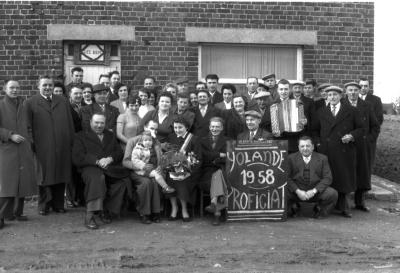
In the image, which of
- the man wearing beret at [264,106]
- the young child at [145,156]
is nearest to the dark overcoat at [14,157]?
the young child at [145,156]

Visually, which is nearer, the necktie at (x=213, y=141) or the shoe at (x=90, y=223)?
the shoe at (x=90, y=223)

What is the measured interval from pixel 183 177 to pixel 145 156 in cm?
60

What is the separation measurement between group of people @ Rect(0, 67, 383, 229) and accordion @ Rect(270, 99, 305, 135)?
0.8 inches

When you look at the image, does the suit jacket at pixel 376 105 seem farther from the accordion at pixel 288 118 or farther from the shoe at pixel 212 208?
the shoe at pixel 212 208

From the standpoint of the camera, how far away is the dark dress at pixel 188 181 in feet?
23.9

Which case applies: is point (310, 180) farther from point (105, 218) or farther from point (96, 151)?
point (96, 151)

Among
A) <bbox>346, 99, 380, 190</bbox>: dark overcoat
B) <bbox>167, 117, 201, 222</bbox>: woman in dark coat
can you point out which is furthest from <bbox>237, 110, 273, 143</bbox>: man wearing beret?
<bbox>346, 99, 380, 190</bbox>: dark overcoat

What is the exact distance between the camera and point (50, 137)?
753 cm

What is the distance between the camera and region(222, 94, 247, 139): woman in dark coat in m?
7.93

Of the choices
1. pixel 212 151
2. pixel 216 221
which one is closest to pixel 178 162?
pixel 212 151

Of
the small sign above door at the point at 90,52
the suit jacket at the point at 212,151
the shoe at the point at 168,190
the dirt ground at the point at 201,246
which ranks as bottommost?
the dirt ground at the point at 201,246

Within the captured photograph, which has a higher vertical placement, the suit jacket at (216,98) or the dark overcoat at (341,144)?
the suit jacket at (216,98)

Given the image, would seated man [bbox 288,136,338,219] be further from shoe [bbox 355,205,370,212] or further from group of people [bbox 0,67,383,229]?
shoe [bbox 355,205,370,212]

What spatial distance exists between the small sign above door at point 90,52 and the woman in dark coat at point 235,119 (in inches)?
165
